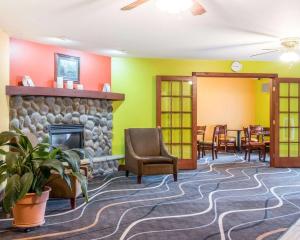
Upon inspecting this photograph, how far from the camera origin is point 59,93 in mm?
5285

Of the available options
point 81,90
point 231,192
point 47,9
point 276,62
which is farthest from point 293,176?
point 47,9

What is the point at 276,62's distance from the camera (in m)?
6.99

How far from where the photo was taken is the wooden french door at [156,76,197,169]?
676 cm

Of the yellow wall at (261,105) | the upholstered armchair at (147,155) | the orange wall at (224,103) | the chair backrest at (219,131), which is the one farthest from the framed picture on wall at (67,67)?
the yellow wall at (261,105)

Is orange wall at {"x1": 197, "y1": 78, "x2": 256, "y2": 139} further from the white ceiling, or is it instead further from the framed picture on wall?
the framed picture on wall

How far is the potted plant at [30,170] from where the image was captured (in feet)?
10.00

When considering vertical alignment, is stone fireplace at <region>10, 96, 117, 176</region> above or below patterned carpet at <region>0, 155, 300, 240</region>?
above

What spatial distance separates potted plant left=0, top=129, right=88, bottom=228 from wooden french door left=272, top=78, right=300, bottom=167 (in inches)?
198

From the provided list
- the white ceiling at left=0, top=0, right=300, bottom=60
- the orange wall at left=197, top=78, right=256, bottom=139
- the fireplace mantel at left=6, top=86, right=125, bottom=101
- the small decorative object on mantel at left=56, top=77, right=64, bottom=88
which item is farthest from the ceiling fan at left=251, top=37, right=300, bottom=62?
the orange wall at left=197, top=78, right=256, bottom=139

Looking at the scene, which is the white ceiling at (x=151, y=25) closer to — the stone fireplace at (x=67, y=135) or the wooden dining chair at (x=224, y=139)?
the stone fireplace at (x=67, y=135)

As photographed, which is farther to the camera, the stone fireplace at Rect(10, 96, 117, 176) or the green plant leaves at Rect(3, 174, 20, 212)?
the stone fireplace at Rect(10, 96, 117, 176)

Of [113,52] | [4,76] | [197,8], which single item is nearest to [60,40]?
[4,76]

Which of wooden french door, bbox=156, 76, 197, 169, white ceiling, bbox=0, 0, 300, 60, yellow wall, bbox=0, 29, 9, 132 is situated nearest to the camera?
white ceiling, bbox=0, 0, 300, 60

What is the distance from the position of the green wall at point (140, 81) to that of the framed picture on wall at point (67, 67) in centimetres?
86
